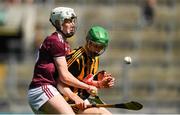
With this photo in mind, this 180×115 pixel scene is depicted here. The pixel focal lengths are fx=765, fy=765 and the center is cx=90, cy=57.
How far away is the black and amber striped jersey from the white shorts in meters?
0.30

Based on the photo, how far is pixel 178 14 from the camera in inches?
697

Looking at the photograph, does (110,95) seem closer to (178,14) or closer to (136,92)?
(136,92)

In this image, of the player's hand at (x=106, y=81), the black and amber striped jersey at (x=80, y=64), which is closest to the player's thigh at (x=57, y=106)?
the black and amber striped jersey at (x=80, y=64)

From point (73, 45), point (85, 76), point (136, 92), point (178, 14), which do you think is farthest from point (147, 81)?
point (85, 76)

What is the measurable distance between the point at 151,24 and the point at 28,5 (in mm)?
2791

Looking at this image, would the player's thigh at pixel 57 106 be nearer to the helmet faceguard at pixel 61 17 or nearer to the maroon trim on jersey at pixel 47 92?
the maroon trim on jersey at pixel 47 92

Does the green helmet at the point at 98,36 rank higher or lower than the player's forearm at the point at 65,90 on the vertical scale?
higher

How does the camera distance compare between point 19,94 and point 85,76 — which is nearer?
point 85,76

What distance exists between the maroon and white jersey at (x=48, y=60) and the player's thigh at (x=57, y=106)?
17 cm

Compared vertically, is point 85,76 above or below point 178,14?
above

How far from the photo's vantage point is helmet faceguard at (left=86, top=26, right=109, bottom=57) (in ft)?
22.9

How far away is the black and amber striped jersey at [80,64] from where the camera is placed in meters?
7.00

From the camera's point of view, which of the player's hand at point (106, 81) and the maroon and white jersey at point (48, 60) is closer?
the maroon and white jersey at point (48, 60)

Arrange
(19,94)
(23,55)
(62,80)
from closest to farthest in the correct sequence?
1. (62,80)
2. (19,94)
3. (23,55)
